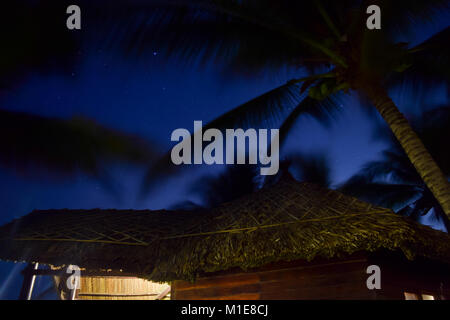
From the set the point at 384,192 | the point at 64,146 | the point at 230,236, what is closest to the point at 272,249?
the point at 230,236

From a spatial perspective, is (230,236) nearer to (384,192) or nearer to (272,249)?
(272,249)

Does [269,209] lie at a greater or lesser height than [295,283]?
greater

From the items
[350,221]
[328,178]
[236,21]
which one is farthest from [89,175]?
[328,178]

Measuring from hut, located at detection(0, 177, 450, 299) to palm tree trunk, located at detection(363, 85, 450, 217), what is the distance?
1.77 ft

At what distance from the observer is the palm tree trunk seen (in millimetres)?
3855

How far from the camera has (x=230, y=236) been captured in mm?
4477

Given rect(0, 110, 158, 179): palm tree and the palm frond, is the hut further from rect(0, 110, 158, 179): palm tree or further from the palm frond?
the palm frond

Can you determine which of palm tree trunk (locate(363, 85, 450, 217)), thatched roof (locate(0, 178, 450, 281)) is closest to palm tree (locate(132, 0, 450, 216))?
palm tree trunk (locate(363, 85, 450, 217))

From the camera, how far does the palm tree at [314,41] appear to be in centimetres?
438

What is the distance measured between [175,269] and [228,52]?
3.28 meters

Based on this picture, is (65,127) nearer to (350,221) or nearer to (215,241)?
(215,241)

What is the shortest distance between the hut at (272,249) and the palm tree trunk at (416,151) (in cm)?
54

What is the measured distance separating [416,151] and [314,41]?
6.71ft
